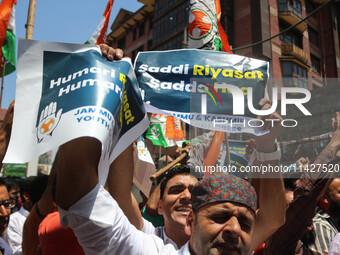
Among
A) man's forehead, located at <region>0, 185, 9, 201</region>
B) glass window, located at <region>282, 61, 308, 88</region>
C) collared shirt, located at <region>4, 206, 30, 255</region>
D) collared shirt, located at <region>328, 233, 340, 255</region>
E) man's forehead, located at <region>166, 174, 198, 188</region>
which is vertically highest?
glass window, located at <region>282, 61, 308, 88</region>

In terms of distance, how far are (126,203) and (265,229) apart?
0.94 m

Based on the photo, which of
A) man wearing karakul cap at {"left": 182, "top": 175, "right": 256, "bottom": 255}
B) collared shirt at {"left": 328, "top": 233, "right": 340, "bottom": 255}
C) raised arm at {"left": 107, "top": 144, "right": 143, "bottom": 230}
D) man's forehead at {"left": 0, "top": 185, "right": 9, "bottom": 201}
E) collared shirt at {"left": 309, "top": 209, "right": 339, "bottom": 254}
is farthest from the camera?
man's forehead at {"left": 0, "top": 185, "right": 9, "bottom": 201}

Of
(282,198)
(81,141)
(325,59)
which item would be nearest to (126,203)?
(81,141)

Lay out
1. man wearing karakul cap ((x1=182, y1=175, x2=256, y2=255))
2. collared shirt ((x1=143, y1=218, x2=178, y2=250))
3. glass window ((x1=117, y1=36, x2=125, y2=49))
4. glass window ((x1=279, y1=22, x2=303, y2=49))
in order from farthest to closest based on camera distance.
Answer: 1. glass window ((x1=117, y1=36, x2=125, y2=49))
2. glass window ((x1=279, y1=22, x2=303, y2=49))
3. collared shirt ((x1=143, y1=218, x2=178, y2=250))
4. man wearing karakul cap ((x1=182, y1=175, x2=256, y2=255))

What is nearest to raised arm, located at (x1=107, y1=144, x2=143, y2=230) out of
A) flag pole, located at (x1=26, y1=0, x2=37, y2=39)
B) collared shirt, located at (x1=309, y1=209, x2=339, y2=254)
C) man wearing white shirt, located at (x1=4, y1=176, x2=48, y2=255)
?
collared shirt, located at (x1=309, y1=209, x2=339, y2=254)

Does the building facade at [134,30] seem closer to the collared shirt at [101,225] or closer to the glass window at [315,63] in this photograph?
the glass window at [315,63]

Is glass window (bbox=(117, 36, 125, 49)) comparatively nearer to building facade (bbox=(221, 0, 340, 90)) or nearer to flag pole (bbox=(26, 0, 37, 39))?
building facade (bbox=(221, 0, 340, 90))

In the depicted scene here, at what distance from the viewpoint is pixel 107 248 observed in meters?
1.52

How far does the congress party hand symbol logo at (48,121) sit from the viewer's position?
1.35 metres

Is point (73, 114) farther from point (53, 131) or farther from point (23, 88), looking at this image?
point (23, 88)

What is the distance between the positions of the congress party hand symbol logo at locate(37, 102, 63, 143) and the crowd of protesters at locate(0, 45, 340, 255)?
8 cm

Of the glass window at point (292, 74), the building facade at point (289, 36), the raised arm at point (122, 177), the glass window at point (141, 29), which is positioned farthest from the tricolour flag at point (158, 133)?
the glass window at point (141, 29)

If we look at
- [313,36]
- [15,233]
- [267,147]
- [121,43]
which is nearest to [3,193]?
[15,233]

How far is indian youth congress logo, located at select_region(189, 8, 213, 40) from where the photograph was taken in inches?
167
